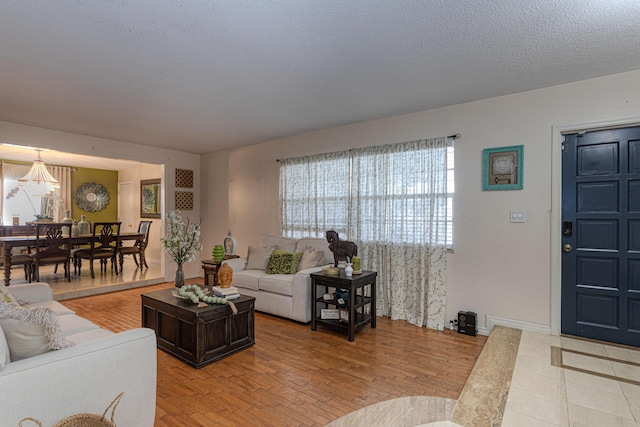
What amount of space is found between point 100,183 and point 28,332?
860 cm

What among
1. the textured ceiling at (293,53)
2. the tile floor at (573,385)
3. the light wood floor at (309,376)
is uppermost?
the textured ceiling at (293,53)

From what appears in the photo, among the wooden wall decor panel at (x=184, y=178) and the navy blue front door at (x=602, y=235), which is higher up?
the wooden wall decor panel at (x=184, y=178)

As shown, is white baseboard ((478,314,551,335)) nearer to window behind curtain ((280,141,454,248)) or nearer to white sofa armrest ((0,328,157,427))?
window behind curtain ((280,141,454,248))

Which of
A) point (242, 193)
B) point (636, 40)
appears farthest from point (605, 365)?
point (242, 193)

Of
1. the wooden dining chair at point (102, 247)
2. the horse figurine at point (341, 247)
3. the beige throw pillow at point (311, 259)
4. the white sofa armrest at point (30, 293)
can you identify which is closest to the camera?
the white sofa armrest at point (30, 293)

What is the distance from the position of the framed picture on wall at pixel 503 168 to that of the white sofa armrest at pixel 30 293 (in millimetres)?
4422

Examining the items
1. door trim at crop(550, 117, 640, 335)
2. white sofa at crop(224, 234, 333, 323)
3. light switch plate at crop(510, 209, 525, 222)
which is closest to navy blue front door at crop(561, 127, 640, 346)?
door trim at crop(550, 117, 640, 335)

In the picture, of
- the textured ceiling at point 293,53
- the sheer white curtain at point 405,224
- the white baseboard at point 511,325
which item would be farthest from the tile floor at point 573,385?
the textured ceiling at point 293,53

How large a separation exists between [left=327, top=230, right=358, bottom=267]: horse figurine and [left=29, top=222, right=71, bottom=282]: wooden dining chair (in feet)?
15.7

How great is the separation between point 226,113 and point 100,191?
22.0 ft

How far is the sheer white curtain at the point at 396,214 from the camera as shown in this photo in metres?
3.68

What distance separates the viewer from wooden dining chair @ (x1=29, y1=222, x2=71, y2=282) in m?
5.14

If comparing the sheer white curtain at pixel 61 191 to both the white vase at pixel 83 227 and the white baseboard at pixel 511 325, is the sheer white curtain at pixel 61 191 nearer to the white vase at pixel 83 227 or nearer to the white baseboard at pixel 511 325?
the white vase at pixel 83 227

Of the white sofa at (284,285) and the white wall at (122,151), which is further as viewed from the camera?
the white wall at (122,151)
